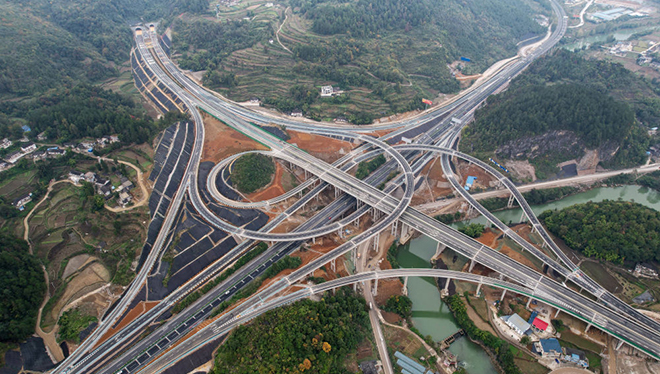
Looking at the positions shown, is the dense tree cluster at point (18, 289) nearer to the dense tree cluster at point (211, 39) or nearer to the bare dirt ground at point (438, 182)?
the bare dirt ground at point (438, 182)

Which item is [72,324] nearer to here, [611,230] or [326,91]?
[326,91]

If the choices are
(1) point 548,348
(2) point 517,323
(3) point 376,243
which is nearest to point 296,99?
(3) point 376,243

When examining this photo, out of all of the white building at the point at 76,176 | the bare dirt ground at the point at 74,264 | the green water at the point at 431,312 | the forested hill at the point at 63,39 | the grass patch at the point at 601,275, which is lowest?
the green water at the point at 431,312

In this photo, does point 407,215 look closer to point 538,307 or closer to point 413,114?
point 538,307

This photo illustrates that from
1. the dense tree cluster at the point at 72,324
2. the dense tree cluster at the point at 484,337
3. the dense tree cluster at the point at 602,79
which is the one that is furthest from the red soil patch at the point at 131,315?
the dense tree cluster at the point at 602,79

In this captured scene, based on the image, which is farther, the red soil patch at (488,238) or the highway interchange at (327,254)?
the red soil patch at (488,238)

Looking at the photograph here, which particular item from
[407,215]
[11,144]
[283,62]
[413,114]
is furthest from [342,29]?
[11,144]
